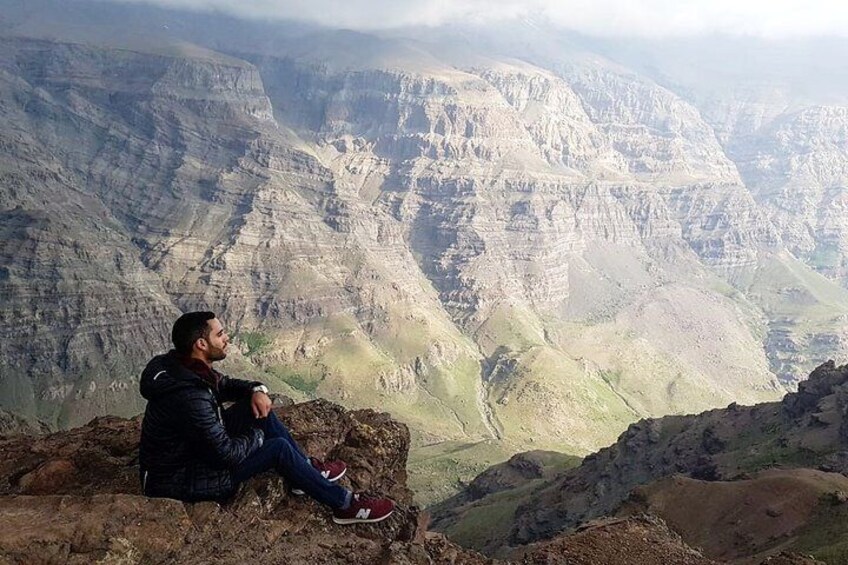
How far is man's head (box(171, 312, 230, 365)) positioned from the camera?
47.2 feet

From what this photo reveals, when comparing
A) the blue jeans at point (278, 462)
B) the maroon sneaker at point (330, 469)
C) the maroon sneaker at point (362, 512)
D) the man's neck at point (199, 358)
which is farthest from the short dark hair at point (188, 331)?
the maroon sneaker at point (362, 512)

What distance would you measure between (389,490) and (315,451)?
10.6ft

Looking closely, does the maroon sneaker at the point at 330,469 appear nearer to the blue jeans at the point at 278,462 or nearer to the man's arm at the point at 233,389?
the blue jeans at the point at 278,462

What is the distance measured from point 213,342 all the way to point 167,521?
4.36 m

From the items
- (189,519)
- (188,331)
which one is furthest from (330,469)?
(188,331)

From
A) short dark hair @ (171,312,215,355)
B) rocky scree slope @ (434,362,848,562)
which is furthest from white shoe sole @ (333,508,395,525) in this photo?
rocky scree slope @ (434,362,848,562)

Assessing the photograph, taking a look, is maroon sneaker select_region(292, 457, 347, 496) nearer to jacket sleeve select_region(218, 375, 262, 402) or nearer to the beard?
jacket sleeve select_region(218, 375, 262, 402)

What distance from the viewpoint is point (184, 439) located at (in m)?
14.2

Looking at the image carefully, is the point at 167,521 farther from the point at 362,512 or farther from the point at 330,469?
the point at 362,512

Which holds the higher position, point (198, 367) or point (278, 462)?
point (198, 367)

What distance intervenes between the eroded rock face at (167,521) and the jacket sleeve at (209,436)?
1.89 meters

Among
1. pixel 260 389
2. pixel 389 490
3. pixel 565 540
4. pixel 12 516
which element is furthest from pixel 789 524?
pixel 12 516

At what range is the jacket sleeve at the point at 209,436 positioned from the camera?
13664 mm

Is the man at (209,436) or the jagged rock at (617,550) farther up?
the man at (209,436)
